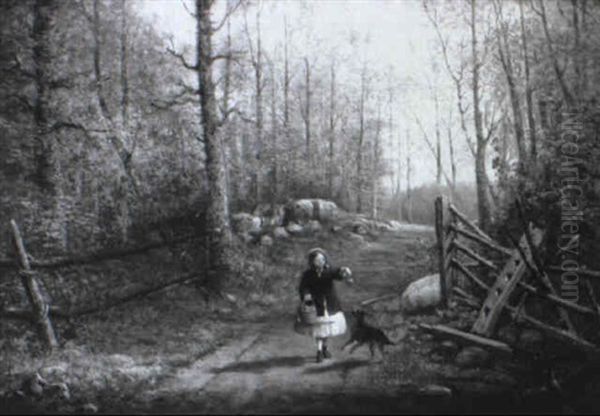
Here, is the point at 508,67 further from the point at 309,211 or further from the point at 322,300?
the point at 322,300

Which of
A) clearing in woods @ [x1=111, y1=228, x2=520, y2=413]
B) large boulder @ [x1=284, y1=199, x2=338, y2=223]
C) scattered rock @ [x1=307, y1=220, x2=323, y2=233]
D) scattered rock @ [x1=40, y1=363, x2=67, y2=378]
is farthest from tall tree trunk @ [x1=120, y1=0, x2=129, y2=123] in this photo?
scattered rock @ [x1=40, y1=363, x2=67, y2=378]

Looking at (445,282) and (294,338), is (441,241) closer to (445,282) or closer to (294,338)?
(445,282)

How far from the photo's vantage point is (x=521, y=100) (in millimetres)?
14422

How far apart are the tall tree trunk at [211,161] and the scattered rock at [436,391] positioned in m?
5.22

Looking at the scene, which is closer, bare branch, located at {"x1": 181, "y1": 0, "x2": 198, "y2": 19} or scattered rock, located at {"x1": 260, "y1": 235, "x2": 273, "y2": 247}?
bare branch, located at {"x1": 181, "y1": 0, "x2": 198, "y2": 19}

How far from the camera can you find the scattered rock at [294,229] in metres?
12.0

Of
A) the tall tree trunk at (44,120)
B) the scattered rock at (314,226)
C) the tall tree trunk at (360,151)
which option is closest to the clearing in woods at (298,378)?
the scattered rock at (314,226)

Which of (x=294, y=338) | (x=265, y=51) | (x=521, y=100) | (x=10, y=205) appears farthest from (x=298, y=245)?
(x=265, y=51)

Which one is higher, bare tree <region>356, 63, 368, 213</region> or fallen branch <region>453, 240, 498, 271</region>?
bare tree <region>356, 63, 368, 213</region>

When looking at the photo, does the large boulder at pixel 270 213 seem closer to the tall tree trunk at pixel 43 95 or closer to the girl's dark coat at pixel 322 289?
the tall tree trunk at pixel 43 95

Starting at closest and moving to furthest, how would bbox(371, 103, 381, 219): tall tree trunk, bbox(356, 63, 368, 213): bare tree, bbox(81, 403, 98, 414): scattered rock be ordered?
bbox(81, 403, 98, 414): scattered rock → bbox(356, 63, 368, 213): bare tree → bbox(371, 103, 381, 219): tall tree trunk

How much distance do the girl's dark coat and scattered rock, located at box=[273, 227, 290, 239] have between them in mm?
4412

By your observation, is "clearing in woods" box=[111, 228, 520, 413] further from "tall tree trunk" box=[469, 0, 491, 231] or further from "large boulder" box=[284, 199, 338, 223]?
"tall tree trunk" box=[469, 0, 491, 231]

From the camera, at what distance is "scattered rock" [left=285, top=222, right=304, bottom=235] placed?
1203 centimetres
